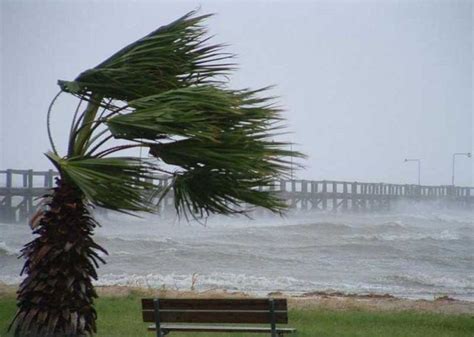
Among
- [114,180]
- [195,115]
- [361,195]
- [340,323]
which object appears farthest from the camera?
[361,195]

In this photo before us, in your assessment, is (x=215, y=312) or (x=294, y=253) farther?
(x=294, y=253)

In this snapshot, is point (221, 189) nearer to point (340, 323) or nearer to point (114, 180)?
point (114, 180)

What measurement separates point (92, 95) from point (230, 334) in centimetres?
282

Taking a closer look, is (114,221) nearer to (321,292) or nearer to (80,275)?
(321,292)

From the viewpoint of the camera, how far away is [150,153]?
5.42 m

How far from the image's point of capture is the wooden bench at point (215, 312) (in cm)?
549

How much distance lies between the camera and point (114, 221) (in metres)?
9.83

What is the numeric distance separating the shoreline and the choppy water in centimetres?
13

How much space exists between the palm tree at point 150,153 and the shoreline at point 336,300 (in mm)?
3293

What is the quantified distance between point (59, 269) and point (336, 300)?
446 cm

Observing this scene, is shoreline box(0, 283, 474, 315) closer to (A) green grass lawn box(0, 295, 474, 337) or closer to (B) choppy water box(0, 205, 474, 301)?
(B) choppy water box(0, 205, 474, 301)

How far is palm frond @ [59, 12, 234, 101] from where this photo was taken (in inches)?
215

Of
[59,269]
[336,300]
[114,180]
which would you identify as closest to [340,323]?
[336,300]

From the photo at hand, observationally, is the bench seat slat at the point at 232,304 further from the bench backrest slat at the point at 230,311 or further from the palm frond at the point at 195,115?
the palm frond at the point at 195,115
